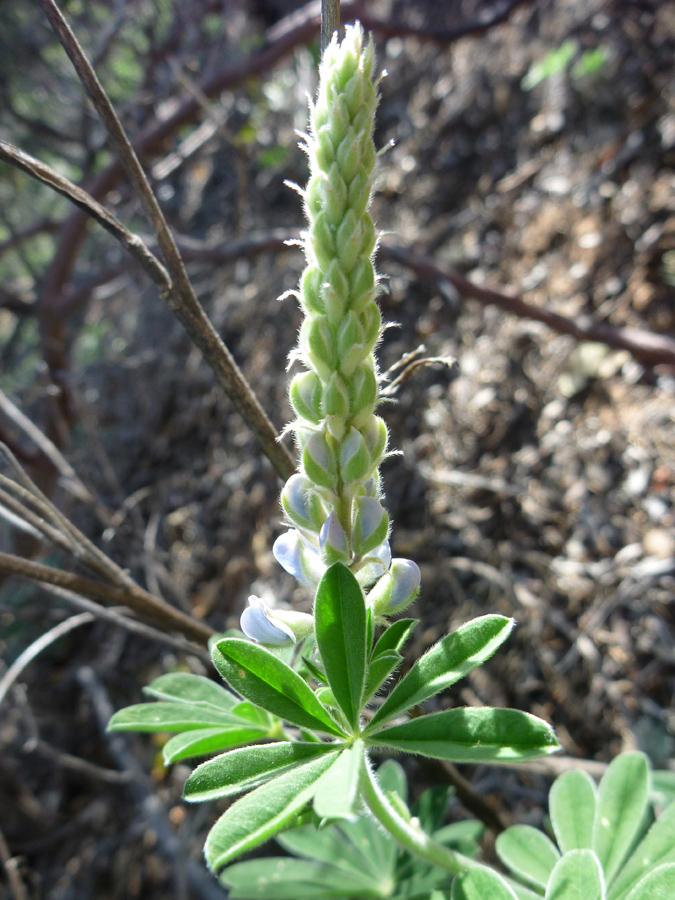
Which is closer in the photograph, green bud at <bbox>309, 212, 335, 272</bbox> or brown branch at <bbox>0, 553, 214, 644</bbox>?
green bud at <bbox>309, 212, 335, 272</bbox>

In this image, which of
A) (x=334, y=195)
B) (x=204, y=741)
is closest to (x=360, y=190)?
(x=334, y=195)

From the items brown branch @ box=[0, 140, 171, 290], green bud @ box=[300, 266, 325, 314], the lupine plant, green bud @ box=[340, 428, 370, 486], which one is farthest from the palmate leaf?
brown branch @ box=[0, 140, 171, 290]

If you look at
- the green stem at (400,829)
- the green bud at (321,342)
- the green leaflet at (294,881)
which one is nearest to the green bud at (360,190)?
the green bud at (321,342)

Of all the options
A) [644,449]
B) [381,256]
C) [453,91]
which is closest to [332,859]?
[644,449]

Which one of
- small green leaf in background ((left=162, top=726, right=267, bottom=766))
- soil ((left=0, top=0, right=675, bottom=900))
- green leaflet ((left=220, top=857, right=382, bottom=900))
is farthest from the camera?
soil ((left=0, top=0, right=675, bottom=900))

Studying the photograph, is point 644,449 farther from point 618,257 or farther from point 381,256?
point 381,256

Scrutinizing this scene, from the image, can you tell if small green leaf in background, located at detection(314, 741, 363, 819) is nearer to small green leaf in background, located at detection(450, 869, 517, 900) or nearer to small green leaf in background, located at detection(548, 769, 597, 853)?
small green leaf in background, located at detection(450, 869, 517, 900)
